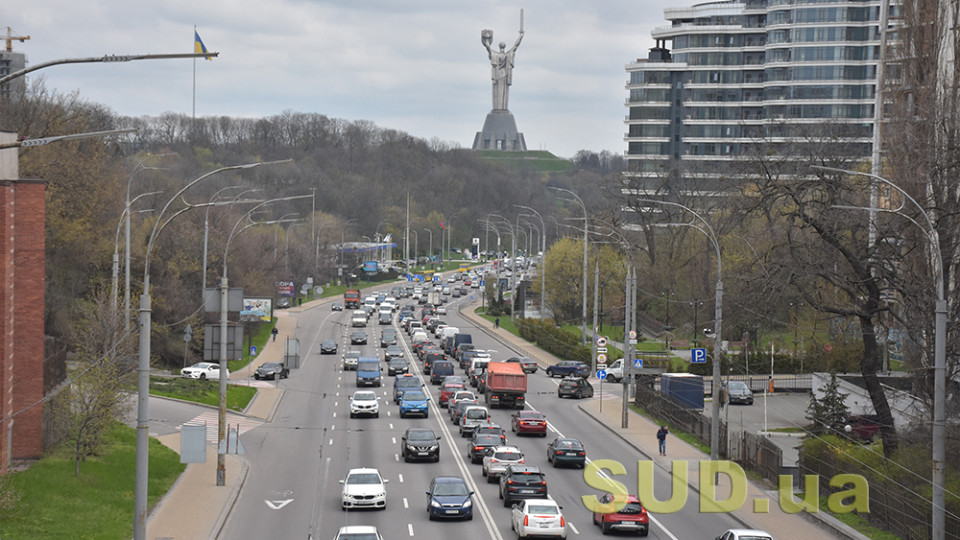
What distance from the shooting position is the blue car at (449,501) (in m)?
29.9

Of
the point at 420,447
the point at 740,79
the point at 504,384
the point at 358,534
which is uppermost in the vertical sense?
the point at 740,79

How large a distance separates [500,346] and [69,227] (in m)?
35.4

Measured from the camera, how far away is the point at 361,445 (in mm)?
43562

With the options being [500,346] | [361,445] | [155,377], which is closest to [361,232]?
[500,346]

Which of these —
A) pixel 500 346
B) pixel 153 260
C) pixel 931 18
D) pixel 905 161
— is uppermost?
pixel 931 18

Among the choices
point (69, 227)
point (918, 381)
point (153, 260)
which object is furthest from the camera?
point (153, 260)

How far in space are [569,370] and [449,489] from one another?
40.2 meters

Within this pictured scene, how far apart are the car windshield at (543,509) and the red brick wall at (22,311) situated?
1531cm

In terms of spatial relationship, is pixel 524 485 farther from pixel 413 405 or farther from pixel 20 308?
pixel 413 405

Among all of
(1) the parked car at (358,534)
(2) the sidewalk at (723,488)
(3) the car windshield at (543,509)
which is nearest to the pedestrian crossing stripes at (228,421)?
(2) the sidewalk at (723,488)

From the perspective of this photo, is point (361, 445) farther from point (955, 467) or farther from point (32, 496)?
point (955, 467)

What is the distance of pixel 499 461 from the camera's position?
3581cm

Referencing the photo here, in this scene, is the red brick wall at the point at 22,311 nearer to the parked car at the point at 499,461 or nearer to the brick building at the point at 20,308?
the brick building at the point at 20,308

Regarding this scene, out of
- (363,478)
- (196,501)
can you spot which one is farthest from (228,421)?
(363,478)
